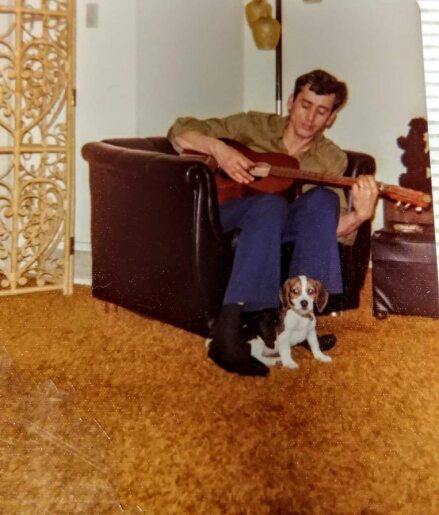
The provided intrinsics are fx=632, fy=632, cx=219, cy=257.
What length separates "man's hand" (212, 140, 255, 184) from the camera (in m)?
1.94

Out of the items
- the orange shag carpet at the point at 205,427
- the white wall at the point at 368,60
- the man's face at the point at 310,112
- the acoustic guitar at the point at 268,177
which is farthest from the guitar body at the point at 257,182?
the white wall at the point at 368,60

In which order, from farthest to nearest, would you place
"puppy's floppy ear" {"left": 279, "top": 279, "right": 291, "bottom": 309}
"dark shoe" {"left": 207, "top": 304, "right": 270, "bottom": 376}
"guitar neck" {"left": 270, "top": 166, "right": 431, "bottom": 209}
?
"guitar neck" {"left": 270, "top": 166, "right": 431, "bottom": 209} < "puppy's floppy ear" {"left": 279, "top": 279, "right": 291, "bottom": 309} < "dark shoe" {"left": 207, "top": 304, "right": 270, "bottom": 376}

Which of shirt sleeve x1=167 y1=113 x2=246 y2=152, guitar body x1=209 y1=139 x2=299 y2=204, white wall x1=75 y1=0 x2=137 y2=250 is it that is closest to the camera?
guitar body x1=209 y1=139 x2=299 y2=204

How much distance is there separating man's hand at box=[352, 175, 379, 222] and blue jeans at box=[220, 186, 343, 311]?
7 centimetres

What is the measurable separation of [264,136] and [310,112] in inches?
6.8

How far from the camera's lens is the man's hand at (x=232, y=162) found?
1938 millimetres

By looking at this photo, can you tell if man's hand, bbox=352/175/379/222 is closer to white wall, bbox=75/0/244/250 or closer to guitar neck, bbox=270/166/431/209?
guitar neck, bbox=270/166/431/209

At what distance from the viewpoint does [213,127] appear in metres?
2.10

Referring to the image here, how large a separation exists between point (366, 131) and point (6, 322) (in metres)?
1.72

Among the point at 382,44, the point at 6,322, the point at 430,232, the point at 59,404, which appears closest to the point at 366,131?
the point at 382,44

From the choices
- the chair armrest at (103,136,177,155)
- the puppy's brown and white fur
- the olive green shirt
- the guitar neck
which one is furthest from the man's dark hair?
the puppy's brown and white fur

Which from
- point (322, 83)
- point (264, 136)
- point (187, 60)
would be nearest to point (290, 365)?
point (264, 136)

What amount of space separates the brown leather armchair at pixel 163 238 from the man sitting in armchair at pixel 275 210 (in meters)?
0.10

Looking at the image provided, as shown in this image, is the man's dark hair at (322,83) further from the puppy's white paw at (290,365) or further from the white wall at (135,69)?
the puppy's white paw at (290,365)
